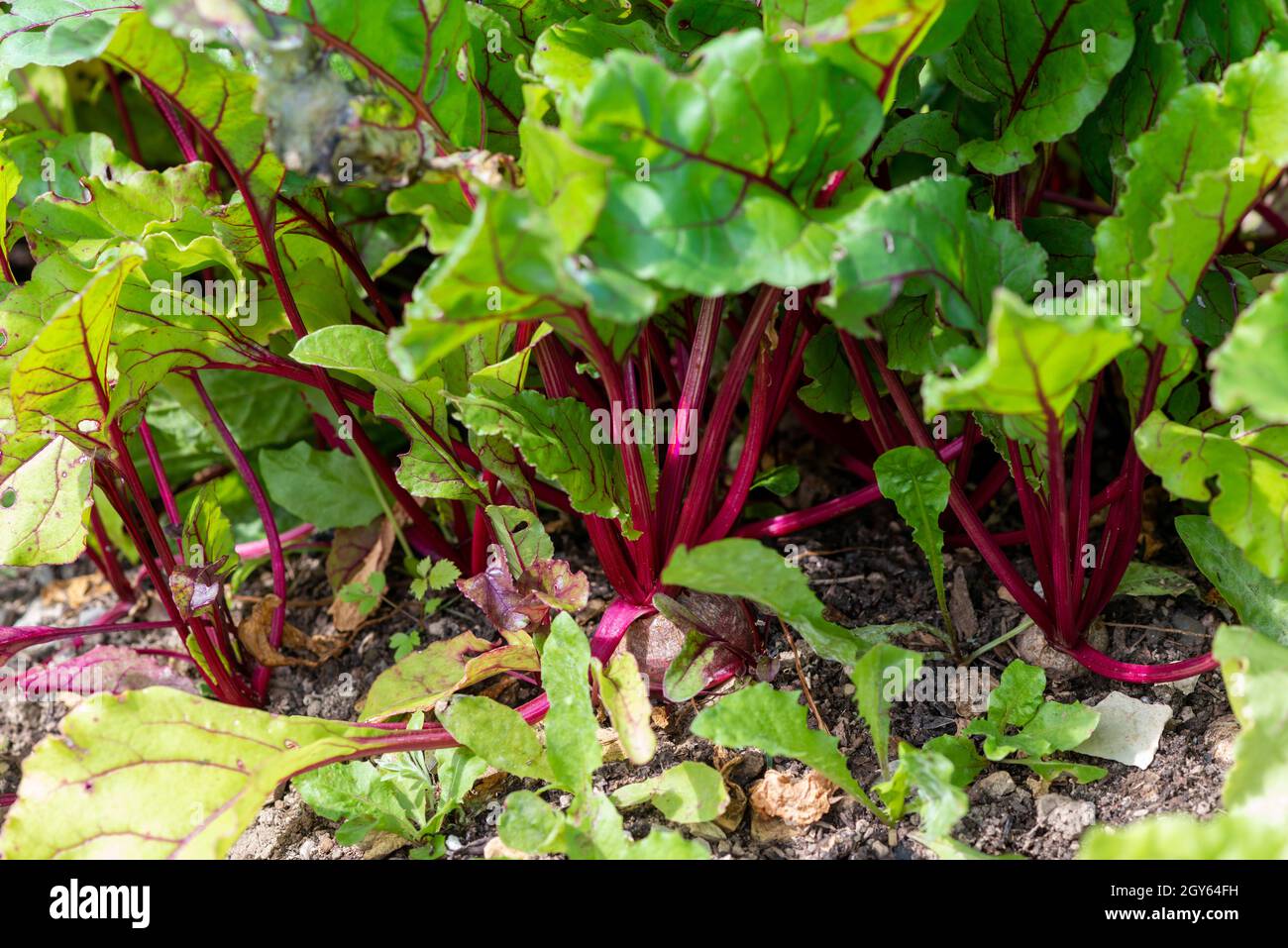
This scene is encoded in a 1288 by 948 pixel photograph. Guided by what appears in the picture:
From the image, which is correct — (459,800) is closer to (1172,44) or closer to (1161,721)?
(1161,721)

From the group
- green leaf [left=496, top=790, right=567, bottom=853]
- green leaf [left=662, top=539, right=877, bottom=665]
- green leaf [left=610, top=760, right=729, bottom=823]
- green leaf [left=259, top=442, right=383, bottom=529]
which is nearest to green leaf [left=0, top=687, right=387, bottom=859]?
green leaf [left=496, top=790, right=567, bottom=853]

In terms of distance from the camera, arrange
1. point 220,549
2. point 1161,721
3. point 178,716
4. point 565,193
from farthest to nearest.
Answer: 1. point 220,549
2. point 1161,721
3. point 178,716
4. point 565,193

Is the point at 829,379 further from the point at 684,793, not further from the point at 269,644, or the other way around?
the point at 269,644

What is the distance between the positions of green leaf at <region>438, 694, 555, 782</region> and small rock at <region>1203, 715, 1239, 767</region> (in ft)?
2.64

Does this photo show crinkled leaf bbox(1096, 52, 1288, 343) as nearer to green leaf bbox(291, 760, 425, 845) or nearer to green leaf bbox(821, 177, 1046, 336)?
green leaf bbox(821, 177, 1046, 336)

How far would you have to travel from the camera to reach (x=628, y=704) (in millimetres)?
1270

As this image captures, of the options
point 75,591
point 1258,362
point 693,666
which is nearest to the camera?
point 1258,362

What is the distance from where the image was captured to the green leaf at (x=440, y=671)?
1.42 m

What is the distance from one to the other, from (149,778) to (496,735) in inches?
15.2

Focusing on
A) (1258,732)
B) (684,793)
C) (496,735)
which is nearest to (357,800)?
(496,735)

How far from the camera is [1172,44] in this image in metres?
1.27

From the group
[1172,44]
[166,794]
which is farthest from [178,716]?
[1172,44]

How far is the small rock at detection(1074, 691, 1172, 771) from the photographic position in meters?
1.32

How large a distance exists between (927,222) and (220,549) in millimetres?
1079
